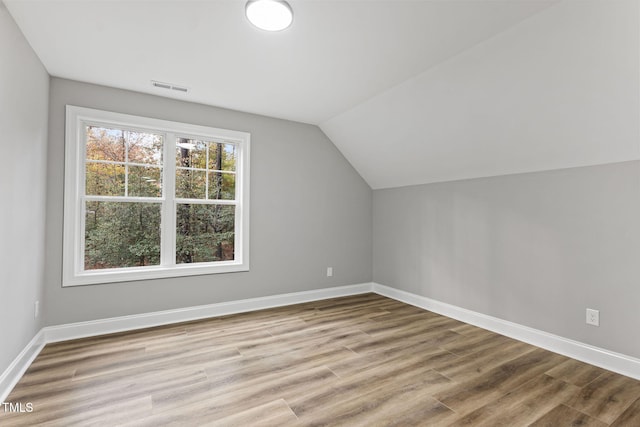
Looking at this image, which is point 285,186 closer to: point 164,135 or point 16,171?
point 164,135

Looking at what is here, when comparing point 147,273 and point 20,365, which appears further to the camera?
point 147,273

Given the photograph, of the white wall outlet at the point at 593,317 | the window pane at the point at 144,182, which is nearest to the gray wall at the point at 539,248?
the white wall outlet at the point at 593,317

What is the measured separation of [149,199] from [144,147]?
0.58 m

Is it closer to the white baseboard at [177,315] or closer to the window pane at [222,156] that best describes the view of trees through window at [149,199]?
the window pane at [222,156]

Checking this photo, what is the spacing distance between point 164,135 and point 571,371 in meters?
4.37

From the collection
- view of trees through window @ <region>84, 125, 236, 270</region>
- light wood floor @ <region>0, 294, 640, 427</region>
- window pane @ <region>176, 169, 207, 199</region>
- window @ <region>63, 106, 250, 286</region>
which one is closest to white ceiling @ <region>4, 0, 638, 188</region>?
window @ <region>63, 106, 250, 286</region>

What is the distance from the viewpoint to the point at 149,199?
135 inches

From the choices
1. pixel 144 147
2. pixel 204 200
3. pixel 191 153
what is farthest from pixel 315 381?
pixel 144 147

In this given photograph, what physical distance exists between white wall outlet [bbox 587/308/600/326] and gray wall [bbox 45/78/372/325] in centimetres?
274

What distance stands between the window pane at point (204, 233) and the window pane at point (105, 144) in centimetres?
81

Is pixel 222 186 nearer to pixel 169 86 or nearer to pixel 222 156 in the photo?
pixel 222 156

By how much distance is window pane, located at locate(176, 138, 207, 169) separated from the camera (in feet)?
12.0

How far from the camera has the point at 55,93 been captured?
2.97m

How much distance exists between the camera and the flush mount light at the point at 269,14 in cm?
196
